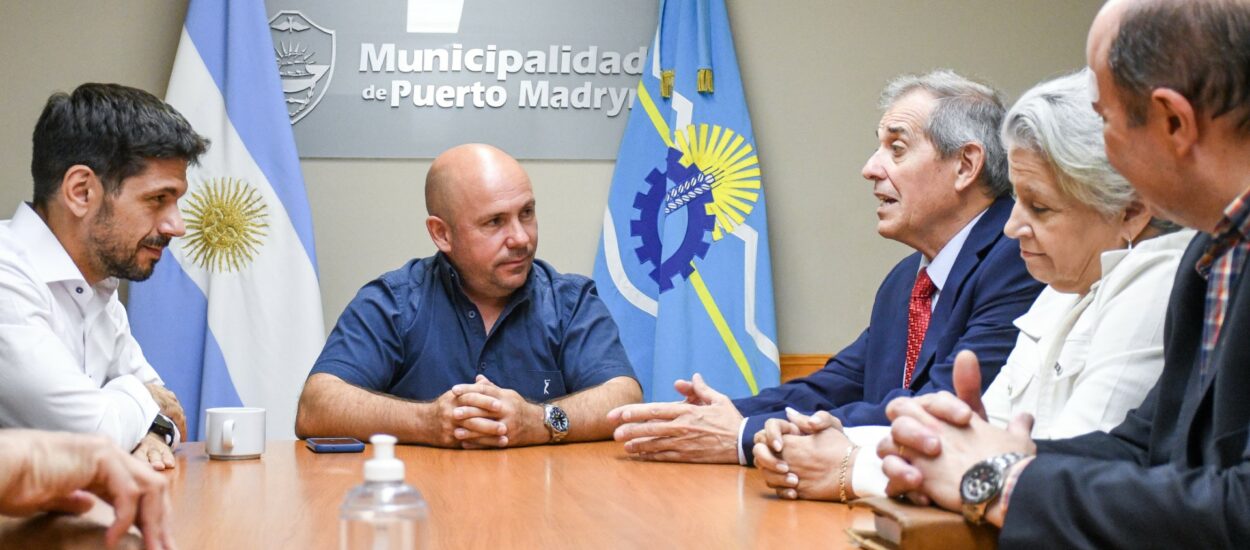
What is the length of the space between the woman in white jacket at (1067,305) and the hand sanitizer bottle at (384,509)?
0.74 meters

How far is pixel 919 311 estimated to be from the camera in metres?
2.86

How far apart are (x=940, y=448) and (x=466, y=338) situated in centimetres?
184

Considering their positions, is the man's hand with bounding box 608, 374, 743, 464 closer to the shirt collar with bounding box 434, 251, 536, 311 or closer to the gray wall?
the shirt collar with bounding box 434, 251, 536, 311

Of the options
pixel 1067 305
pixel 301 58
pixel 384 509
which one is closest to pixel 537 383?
pixel 1067 305

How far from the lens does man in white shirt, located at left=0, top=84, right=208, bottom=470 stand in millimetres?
2557

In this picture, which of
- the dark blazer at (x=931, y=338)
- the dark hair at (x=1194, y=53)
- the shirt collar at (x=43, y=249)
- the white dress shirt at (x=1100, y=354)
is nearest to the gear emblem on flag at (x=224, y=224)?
the shirt collar at (x=43, y=249)

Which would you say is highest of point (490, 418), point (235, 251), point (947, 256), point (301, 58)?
point (301, 58)

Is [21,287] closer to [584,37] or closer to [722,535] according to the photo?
[722,535]

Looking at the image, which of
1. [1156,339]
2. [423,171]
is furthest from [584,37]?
[1156,339]

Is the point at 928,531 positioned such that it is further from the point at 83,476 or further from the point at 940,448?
the point at 83,476

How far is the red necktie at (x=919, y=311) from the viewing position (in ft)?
9.26

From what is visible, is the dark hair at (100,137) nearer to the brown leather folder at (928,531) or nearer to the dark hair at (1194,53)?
the brown leather folder at (928,531)

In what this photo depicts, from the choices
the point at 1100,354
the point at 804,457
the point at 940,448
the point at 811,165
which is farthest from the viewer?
the point at 811,165

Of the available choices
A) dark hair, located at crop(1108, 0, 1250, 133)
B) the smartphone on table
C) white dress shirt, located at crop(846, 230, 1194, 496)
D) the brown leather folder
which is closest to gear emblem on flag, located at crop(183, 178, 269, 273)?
the smartphone on table
